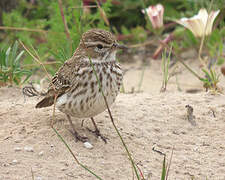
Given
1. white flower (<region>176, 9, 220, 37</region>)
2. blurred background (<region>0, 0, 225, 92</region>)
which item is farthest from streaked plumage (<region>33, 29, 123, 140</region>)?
white flower (<region>176, 9, 220, 37</region>)

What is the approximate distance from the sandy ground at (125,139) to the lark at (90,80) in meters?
0.26

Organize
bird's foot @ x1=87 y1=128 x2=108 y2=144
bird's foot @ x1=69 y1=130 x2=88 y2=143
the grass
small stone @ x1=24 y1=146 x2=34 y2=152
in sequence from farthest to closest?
1. the grass
2. bird's foot @ x1=87 y1=128 x2=108 y2=144
3. bird's foot @ x1=69 y1=130 x2=88 y2=143
4. small stone @ x1=24 y1=146 x2=34 y2=152

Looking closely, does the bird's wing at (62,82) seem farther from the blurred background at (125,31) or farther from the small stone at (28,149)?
the blurred background at (125,31)

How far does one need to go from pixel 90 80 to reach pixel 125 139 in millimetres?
712

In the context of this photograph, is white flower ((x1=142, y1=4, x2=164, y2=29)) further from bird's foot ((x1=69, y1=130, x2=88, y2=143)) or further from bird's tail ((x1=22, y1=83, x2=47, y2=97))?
bird's foot ((x1=69, y1=130, x2=88, y2=143))

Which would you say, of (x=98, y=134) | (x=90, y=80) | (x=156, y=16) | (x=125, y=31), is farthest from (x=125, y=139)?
(x=125, y=31)

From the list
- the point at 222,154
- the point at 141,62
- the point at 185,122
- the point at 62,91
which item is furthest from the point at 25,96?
the point at 141,62

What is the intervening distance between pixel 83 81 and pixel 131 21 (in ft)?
15.6

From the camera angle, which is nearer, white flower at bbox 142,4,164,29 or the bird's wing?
the bird's wing

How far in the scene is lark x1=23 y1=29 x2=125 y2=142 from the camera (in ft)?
13.0

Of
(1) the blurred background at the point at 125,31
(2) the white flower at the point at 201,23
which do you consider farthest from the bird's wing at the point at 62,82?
(2) the white flower at the point at 201,23

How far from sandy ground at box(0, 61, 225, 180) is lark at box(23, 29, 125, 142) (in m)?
0.26

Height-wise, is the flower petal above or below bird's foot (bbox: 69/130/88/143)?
above

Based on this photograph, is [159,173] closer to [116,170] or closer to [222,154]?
[116,170]
